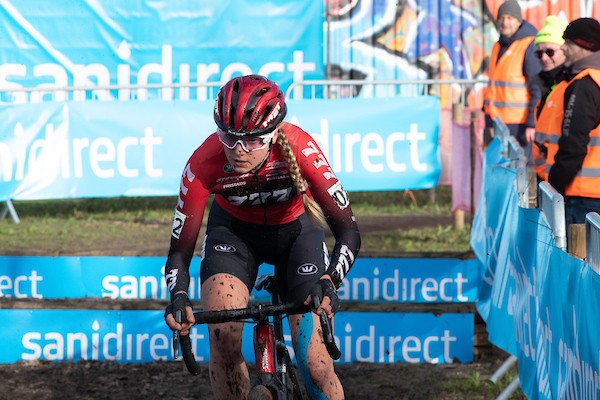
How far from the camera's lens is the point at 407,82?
1419cm

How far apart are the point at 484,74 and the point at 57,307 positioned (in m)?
10.4

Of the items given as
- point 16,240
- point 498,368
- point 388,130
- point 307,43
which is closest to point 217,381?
point 498,368

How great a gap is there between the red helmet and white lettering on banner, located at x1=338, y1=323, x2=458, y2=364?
3.88 metres

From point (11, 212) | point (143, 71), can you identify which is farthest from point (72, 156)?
point (143, 71)

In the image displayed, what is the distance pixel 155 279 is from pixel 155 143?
3.72 meters

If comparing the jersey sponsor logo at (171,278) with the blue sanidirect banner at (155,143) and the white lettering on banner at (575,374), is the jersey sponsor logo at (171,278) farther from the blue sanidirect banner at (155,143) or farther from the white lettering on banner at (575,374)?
the blue sanidirect banner at (155,143)

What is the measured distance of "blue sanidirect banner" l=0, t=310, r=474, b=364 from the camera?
873 centimetres

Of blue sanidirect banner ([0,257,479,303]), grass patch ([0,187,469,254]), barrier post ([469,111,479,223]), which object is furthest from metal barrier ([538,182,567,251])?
grass patch ([0,187,469,254])

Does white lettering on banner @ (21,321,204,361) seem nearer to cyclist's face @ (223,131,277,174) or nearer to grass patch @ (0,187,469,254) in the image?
grass patch @ (0,187,469,254)

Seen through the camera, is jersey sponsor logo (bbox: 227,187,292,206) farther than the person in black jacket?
No

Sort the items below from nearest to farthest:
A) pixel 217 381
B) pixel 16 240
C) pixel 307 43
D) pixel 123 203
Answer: pixel 217 381, pixel 16 240, pixel 307 43, pixel 123 203

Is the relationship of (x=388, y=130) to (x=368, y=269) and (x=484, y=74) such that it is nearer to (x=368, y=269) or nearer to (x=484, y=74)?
(x=368, y=269)

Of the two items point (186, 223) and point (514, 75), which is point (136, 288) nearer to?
point (186, 223)

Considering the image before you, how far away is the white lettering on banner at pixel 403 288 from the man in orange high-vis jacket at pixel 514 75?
2.97m
